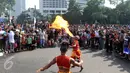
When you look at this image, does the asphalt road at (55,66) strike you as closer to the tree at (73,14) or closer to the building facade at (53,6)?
the tree at (73,14)

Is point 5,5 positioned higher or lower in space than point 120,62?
lower

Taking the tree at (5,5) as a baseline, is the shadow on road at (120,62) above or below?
above

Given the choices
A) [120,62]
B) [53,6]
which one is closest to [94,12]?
[120,62]

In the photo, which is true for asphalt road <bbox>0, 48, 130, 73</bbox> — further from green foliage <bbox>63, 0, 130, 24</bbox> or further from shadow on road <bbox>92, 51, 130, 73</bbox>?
green foliage <bbox>63, 0, 130, 24</bbox>

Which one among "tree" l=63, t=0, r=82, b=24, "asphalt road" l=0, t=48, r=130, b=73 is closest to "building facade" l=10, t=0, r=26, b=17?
"tree" l=63, t=0, r=82, b=24

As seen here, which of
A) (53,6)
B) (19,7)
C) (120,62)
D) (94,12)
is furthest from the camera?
(19,7)

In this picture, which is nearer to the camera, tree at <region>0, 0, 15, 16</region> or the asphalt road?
the asphalt road

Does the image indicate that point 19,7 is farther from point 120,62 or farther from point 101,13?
point 120,62

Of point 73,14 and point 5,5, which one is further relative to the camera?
point 5,5

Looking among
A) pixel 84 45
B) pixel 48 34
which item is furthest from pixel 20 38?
pixel 84 45

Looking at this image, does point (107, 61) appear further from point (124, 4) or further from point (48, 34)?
point (124, 4)

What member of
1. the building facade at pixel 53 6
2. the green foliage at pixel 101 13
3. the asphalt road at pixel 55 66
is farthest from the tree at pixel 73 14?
the building facade at pixel 53 6

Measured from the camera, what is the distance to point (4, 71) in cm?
1273

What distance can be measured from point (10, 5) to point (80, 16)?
38.9 m
